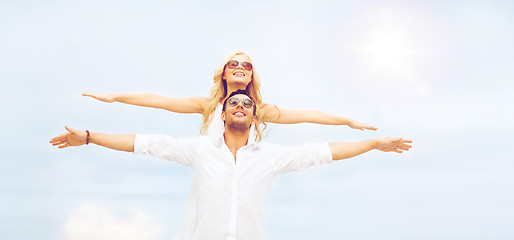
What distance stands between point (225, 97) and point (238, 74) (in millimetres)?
613

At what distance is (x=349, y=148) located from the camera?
7840 mm

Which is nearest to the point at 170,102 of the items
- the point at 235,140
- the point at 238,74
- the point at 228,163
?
the point at 238,74

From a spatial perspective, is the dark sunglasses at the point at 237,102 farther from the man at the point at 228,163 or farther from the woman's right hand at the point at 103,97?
the woman's right hand at the point at 103,97

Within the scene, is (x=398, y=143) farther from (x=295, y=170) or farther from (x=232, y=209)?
(x=232, y=209)

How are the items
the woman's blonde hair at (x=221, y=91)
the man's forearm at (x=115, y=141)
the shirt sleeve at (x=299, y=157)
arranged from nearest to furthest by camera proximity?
the man's forearm at (x=115, y=141) < the shirt sleeve at (x=299, y=157) < the woman's blonde hair at (x=221, y=91)

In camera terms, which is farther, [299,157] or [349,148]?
[349,148]

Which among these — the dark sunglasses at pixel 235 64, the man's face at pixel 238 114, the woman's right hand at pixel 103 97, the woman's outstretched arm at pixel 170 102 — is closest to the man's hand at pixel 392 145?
the man's face at pixel 238 114

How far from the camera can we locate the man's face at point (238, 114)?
7.49 metres

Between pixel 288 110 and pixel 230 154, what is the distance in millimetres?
3342

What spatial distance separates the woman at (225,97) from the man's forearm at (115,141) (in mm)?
2473

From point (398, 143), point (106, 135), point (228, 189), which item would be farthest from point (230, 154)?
point (398, 143)

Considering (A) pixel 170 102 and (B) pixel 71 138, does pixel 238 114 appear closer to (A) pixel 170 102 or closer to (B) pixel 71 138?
(B) pixel 71 138

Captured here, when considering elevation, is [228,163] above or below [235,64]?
below

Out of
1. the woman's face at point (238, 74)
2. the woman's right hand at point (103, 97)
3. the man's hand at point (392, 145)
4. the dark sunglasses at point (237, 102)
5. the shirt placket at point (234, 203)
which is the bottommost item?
the shirt placket at point (234, 203)
